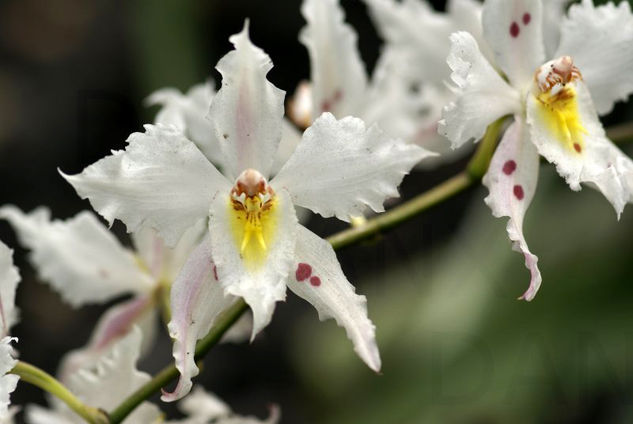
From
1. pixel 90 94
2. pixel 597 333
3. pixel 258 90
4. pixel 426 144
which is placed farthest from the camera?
pixel 90 94

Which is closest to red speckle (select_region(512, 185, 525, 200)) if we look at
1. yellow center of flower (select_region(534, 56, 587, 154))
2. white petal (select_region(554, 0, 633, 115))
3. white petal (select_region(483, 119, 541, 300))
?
white petal (select_region(483, 119, 541, 300))

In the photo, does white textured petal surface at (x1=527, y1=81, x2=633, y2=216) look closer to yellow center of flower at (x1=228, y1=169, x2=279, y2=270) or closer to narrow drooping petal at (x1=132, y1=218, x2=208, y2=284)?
yellow center of flower at (x1=228, y1=169, x2=279, y2=270)

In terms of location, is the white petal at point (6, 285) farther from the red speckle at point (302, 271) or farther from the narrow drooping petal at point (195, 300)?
the red speckle at point (302, 271)

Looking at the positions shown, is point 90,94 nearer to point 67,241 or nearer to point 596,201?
point 596,201

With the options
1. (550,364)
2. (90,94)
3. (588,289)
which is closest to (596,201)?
(588,289)

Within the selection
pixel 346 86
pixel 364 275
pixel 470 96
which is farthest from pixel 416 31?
pixel 364 275

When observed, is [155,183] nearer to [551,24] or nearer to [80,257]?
[80,257]
